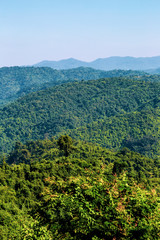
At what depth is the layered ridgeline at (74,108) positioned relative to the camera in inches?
5891

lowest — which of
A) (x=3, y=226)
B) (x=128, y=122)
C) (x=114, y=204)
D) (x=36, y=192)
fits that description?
(x=128, y=122)

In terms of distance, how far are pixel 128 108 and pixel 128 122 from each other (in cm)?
Answer: 4406

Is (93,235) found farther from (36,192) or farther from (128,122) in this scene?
(128,122)

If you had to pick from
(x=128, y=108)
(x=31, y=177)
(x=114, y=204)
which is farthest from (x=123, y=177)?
(x=128, y=108)

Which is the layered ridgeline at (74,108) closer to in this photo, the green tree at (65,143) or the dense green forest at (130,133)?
the dense green forest at (130,133)

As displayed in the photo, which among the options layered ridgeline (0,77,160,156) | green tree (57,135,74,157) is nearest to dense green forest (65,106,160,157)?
layered ridgeline (0,77,160,156)

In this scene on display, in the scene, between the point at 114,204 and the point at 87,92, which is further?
the point at 87,92

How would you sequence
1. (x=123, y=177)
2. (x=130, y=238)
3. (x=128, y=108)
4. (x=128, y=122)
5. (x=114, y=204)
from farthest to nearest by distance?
(x=128, y=108)
(x=128, y=122)
(x=123, y=177)
(x=114, y=204)
(x=130, y=238)

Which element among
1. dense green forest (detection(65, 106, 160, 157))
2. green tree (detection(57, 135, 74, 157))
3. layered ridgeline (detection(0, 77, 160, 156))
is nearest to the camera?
green tree (detection(57, 135, 74, 157))

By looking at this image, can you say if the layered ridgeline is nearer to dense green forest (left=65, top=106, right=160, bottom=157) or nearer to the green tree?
dense green forest (left=65, top=106, right=160, bottom=157)

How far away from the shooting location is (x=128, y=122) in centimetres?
12044

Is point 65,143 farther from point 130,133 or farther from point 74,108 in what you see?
point 74,108

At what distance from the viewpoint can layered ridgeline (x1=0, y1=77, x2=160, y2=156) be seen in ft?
491

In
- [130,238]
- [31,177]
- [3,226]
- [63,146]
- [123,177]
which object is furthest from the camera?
[63,146]
